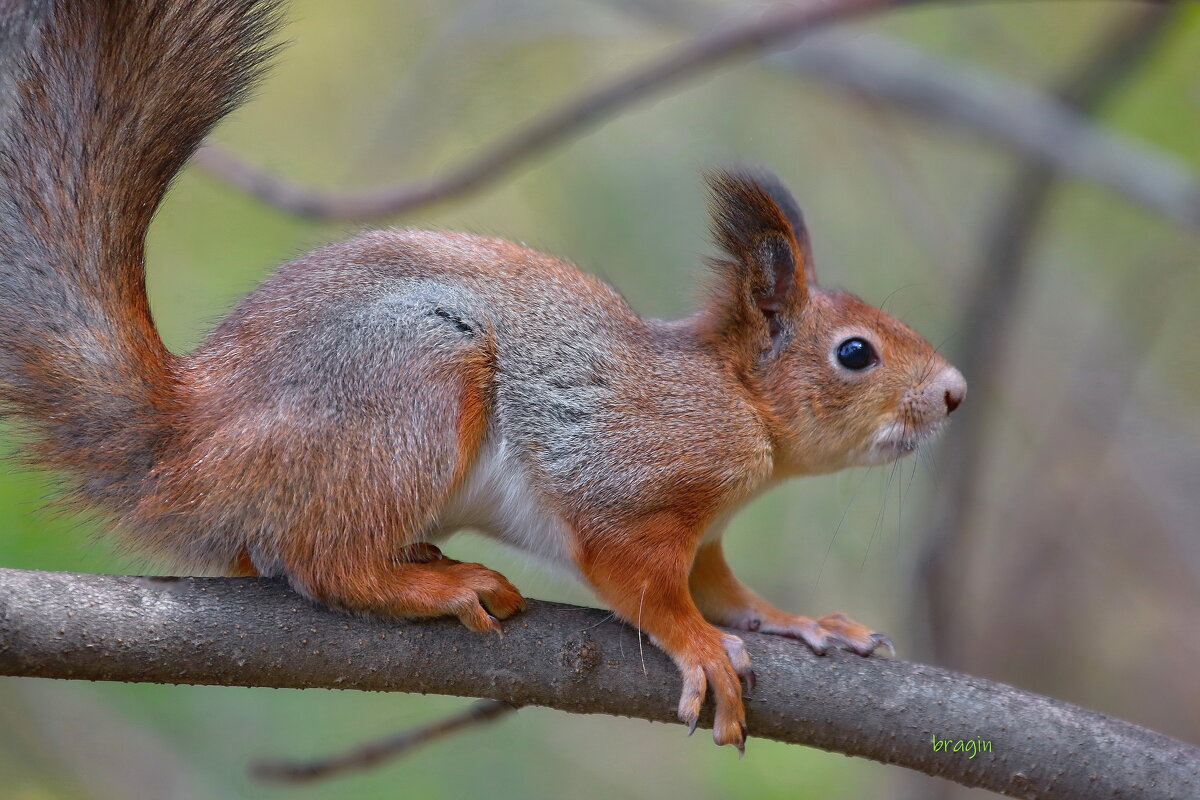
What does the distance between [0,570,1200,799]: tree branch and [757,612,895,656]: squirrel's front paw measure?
8 cm

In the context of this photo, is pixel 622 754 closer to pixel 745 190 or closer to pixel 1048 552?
pixel 1048 552

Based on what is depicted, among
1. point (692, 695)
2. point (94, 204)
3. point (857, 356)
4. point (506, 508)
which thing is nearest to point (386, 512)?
point (506, 508)

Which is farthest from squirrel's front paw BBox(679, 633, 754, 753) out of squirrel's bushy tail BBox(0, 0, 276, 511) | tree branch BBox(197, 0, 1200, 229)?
tree branch BBox(197, 0, 1200, 229)

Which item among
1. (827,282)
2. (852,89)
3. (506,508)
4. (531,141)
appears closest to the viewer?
(506,508)

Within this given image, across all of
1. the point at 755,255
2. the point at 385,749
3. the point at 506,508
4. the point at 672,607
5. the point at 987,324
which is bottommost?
the point at 385,749

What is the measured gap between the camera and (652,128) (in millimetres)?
6914

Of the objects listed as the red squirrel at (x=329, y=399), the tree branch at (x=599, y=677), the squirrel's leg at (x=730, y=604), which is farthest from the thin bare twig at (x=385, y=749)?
the squirrel's leg at (x=730, y=604)

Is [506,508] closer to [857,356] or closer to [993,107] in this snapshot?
[857,356]

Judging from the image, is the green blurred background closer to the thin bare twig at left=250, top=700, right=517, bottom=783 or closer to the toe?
the thin bare twig at left=250, top=700, right=517, bottom=783

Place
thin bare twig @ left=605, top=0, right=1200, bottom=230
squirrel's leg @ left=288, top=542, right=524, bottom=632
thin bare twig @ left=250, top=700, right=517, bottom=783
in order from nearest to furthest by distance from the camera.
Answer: squirrel's leg @ left=288, top=542, right=524, bottom=632 < thin bare twig @ left=250, top=700, right=517, bottom=783 < thin bare twig @ left=605, top=0, right=1200, bottom=230

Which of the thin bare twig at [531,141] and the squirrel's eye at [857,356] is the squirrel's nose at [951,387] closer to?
the squirrel's eye at [857,356]

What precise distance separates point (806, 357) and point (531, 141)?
5.51 feet

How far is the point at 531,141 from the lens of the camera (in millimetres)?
4211

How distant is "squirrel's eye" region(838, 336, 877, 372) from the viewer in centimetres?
296
